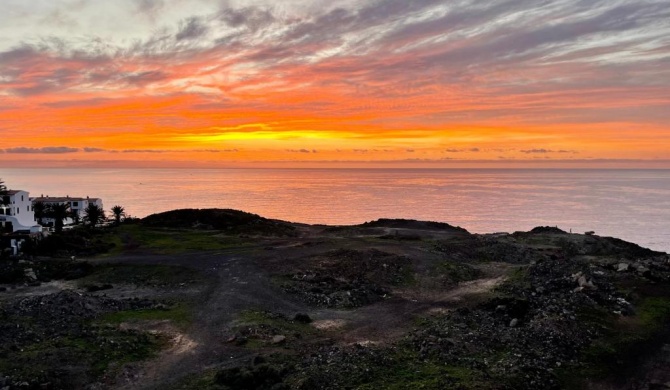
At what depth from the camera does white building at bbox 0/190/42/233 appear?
82.2m

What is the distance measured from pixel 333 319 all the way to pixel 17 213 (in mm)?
77279

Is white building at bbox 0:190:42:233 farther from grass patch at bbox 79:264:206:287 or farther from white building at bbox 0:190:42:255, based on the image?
grass patch at bbox 79:264:206:287

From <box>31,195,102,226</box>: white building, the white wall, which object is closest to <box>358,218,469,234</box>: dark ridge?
the white wall

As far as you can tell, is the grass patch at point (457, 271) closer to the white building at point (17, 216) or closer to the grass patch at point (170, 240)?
the grass patch at point (170, 240)

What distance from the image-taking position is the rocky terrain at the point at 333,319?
27.4 m

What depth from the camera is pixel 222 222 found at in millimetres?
91062

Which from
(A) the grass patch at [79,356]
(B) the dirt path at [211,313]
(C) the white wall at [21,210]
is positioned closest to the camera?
(A) the grass patch at [79,356]

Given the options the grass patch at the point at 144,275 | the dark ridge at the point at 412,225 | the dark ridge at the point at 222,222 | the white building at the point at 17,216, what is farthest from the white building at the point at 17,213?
the dark ridge at the point at 412,225

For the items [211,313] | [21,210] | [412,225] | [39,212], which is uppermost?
[21,210]

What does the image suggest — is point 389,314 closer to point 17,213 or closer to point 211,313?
point 211,313

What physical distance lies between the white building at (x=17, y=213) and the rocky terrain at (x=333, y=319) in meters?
23.1

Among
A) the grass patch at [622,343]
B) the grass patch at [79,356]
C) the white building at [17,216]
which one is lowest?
the grass patch at [622,343]

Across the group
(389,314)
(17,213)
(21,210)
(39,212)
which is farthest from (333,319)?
(39,212)

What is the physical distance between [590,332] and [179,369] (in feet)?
90.8
